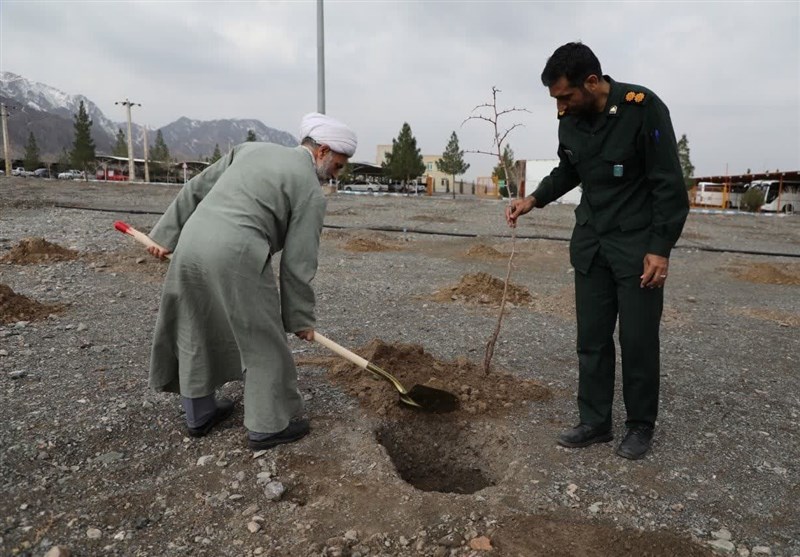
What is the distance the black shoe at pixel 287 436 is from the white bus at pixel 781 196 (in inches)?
1349

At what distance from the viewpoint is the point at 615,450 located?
2.97 metres

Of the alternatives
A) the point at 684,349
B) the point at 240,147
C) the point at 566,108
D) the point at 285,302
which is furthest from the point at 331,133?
the point at 684,349

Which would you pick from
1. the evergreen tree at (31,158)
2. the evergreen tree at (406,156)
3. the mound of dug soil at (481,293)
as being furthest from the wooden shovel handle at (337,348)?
the evergreen tree at (31,158)

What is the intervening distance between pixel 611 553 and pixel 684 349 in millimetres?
3409

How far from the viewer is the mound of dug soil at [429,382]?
3.44 meters

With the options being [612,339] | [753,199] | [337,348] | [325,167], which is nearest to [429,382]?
[337,348]

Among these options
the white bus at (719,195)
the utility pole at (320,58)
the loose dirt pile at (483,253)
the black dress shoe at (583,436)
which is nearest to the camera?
the black dress shoe at (583,436)

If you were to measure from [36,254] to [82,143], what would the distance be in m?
44.1

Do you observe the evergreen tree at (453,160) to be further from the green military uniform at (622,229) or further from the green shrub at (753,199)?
the green military uniform at (622,229)

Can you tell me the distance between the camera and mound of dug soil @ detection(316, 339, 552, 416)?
344cm

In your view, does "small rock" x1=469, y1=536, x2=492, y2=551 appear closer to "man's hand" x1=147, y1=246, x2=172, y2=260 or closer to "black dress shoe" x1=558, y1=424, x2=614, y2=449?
"black dress shoe" x1=558, y1=424, x2=614, y2=449

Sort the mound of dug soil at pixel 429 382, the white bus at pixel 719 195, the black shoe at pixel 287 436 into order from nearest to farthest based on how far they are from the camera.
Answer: the black shoe at pixel 287 436
the mound of dug soil at pixel 429 382
the white bus at pixel 719 195

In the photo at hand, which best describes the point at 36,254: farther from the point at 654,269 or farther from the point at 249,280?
the point at 654,269

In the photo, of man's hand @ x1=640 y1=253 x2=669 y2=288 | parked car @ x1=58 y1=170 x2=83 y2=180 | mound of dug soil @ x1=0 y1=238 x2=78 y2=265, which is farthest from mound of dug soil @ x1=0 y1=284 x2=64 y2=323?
parked car @ x1=58 y1=170 x2=83 y2=180
